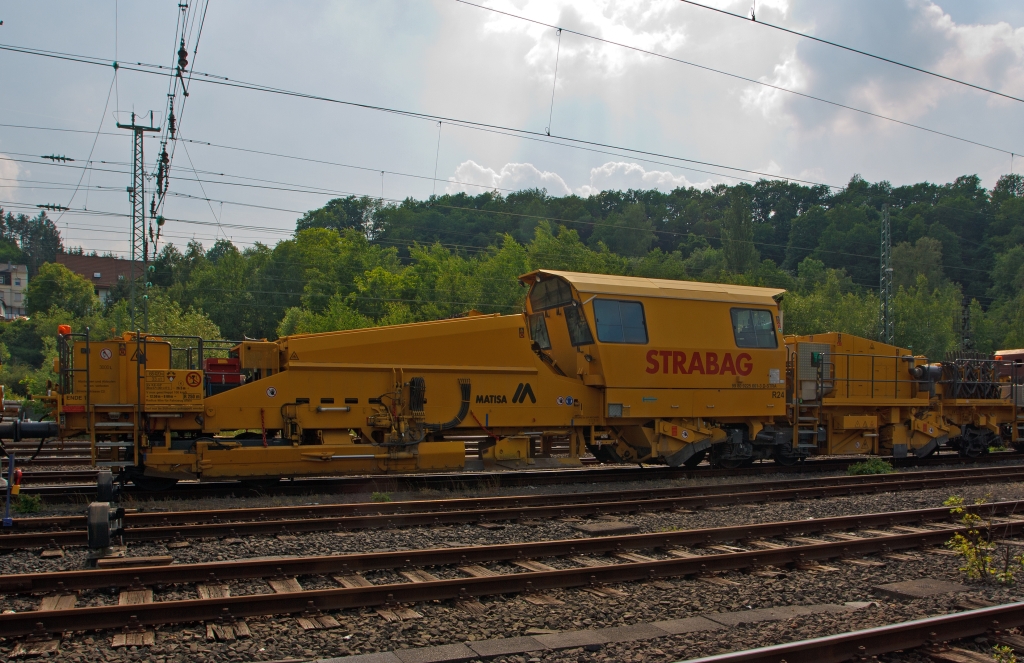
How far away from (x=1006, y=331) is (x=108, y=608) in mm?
64458

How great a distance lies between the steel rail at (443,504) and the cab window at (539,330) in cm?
324

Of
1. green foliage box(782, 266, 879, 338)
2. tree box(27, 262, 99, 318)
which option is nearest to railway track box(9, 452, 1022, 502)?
green foliage box(782, 266, 879, 338)

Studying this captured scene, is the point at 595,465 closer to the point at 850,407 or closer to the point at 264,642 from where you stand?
the point at 850,407

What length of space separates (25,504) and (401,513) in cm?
506

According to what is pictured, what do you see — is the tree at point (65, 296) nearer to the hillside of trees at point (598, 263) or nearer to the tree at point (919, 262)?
the hillside of trees at point (598, 263)

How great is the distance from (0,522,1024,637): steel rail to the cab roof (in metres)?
5.96

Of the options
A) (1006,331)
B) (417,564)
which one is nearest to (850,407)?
(417,564)

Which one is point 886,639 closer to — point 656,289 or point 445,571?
point 445,571

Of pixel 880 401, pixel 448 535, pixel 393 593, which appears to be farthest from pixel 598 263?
pixel 393 593

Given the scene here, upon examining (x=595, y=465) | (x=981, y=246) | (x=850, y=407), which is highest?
(x=981, y=246)

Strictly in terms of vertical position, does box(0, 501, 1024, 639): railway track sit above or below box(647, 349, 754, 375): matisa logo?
below

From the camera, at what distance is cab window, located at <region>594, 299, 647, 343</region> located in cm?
1275

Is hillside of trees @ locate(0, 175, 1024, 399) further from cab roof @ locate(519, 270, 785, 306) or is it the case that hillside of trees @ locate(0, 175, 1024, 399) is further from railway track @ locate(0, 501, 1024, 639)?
railway track @ locate(0, 501, 1024, 639)

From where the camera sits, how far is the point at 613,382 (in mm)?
12766
